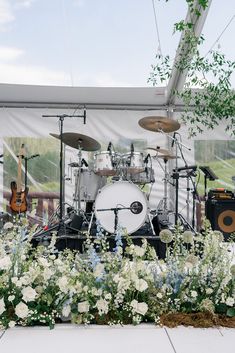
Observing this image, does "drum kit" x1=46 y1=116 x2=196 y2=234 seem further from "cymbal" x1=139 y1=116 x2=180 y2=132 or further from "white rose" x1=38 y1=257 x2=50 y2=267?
"white rose" x1=38 y1=257 x2=50 y2=267

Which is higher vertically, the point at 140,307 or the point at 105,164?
the point at 105,164

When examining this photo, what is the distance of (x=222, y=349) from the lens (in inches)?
62.9

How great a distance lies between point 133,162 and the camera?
15.5 ft

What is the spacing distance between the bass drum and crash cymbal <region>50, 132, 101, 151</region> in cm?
81

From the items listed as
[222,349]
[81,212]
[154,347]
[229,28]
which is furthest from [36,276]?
[229,28]

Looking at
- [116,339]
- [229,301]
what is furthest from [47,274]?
[229,301]

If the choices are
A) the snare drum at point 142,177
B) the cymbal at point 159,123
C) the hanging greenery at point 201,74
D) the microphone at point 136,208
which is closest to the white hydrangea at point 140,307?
the microphone at point 136,208

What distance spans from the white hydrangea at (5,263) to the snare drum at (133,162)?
9.58 ft

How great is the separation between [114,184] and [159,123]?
3.51ft

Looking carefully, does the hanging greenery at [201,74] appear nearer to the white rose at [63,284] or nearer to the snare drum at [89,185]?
the snare drum at [89,185]

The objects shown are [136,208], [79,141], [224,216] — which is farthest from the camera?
[224,216]

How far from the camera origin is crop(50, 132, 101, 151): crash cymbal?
471cm

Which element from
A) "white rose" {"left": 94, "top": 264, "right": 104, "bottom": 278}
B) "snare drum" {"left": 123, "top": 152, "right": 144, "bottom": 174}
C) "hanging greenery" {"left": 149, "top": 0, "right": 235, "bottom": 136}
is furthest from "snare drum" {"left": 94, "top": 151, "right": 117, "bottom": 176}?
"white rose" {"left": 94, "top": 264, "right": 104, "bottom": 278}

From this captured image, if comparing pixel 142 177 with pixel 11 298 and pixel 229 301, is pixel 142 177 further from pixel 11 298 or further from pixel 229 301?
pixel 11 298
